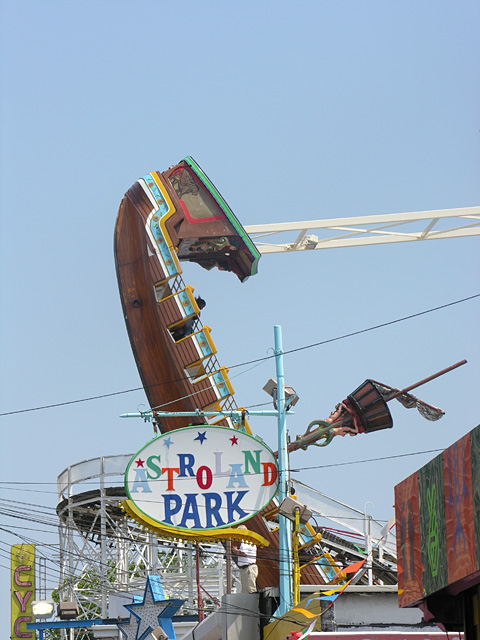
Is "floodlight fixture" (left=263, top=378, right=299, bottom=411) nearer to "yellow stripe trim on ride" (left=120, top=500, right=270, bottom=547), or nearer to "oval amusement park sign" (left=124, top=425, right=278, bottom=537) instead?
"oval amusement park sign" (left=124, top=425, right=278, bottom=537)

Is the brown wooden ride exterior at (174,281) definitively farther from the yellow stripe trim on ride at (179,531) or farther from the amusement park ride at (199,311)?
the yellow stripe trim on ride at (179,531)

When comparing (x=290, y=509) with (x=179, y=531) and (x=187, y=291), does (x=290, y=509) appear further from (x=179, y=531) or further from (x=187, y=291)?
(x=187, y=291)

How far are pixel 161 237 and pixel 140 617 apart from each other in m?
11.3

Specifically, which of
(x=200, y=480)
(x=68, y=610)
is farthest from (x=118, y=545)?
(x=200, y=480)

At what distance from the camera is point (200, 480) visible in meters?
22.5

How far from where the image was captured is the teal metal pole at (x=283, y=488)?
2030cm

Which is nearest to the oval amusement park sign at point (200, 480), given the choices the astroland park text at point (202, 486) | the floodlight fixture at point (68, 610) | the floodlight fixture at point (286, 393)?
the astroland park text at point (202, 486)

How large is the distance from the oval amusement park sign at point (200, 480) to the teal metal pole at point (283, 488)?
0.28 m

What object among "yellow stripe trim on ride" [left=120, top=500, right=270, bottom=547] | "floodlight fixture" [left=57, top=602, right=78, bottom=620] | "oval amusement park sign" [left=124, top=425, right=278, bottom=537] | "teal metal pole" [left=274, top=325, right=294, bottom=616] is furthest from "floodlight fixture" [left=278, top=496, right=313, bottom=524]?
"floodlight fixture" [left=57, top=602, right=78, bottom=620]

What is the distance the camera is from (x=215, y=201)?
31.8m

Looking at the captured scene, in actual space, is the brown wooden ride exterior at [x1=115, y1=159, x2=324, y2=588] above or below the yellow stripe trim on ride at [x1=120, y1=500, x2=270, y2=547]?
above

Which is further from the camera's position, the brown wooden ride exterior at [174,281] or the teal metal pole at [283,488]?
the brown wooden ride exterior at [174,281]

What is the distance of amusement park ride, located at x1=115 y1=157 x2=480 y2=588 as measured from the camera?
91.4 feet

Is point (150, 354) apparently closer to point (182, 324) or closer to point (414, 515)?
point (182, 324)
